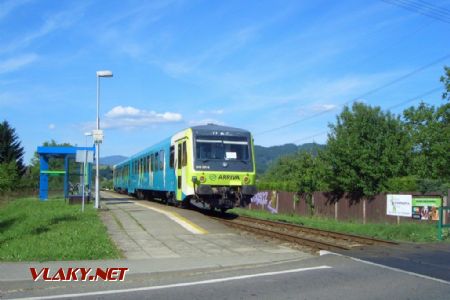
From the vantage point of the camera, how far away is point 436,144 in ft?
129

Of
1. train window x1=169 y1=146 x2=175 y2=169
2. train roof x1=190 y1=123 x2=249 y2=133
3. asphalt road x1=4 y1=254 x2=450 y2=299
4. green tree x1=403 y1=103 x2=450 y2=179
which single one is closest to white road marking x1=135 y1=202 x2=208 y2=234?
train roof x1=190 y1=123 x2=249 y2=133

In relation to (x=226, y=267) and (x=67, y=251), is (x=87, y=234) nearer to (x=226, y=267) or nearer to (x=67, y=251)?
(x=67, y=251)

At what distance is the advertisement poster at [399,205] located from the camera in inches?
919

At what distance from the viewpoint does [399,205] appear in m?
24.0

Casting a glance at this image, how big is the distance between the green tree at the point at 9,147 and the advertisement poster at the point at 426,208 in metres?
64.0

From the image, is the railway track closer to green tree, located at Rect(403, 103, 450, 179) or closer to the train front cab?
the train front cab

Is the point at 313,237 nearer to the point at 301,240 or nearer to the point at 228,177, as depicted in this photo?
the point at 301,240

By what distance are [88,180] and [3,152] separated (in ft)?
159

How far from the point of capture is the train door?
828 inches

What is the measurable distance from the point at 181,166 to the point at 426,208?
10.1 meters

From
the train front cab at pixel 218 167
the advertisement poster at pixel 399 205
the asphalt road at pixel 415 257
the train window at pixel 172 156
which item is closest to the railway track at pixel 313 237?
the asphalt road at pixel 415 257

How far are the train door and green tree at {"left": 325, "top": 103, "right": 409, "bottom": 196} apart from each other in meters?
9.96

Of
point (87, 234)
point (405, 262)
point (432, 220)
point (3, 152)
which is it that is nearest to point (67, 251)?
point (87, 234)

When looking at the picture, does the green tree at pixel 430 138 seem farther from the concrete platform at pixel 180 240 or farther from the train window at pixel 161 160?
the concrete platform at pixel 180 240
